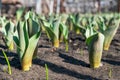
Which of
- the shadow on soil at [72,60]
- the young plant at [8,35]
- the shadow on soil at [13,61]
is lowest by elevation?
the shadow on soil at [72,60]

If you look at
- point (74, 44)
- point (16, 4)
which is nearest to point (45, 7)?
point (16, 4)

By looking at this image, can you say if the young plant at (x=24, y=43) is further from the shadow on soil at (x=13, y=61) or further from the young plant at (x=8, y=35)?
the young plant at (x=8, y=35)

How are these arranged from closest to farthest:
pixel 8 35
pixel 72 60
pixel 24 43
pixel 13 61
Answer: pixel 24 43, pixel 13 61, pixel 72 60, pixel 8 35

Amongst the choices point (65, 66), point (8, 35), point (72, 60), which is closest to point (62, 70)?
point (65, 66)

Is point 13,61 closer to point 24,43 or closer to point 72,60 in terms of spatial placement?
point 24,43

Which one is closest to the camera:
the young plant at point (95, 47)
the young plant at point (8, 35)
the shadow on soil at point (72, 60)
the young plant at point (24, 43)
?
the young plant at point (24, 43)

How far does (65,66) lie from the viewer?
7.68 feet

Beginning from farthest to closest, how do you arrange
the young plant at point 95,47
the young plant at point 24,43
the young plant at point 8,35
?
the young plant at point 8,35
the young plant at point 95,47
the young plant at point 24,43

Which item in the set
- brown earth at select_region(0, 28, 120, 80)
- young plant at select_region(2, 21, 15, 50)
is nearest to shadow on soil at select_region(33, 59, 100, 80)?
brown earth at select_region(0, 28, 120, 80)

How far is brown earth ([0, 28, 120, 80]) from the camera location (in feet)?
6.94

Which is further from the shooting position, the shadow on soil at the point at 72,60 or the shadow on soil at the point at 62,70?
the shadow on soil at the point at 72,60

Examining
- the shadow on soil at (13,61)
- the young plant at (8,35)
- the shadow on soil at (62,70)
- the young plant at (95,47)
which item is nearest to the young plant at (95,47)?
the young plant at (95,47)

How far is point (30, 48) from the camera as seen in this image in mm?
2117

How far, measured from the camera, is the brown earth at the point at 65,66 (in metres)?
2.12
